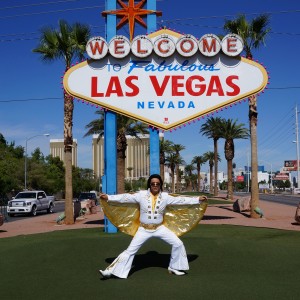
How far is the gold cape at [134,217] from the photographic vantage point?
790cm

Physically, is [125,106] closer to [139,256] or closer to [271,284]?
[139,256]

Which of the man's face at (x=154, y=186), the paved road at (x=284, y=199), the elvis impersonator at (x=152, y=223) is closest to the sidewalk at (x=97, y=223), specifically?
the elvis impersonator at (x=152, y=223)

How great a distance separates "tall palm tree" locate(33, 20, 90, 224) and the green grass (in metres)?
8.49

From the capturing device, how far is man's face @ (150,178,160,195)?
726cm

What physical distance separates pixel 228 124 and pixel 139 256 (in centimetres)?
4128

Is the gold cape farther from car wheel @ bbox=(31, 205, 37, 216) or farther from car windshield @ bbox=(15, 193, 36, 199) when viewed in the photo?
car windshield @ bbox=(15, 193, 36, 199)

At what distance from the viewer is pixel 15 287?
6879 mm

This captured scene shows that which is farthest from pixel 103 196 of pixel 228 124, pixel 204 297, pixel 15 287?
pixel 228 124

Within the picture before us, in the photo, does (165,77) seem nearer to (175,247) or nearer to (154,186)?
(154,186)

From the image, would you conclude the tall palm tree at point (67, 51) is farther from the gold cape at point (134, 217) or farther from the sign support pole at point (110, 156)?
the gold cape at point (134, 217)

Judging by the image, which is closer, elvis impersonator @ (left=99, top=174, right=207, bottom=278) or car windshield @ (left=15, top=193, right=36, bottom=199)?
elvis impersonator @ (left=99, top=174, right=207, bottom=278)

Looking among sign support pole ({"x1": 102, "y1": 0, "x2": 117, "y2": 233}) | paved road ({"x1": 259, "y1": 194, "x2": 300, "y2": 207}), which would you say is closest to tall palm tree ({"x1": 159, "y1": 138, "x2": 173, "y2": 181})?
paved road ({"x1": 259, "y1": 194, "x2": 300, "y2": 207})

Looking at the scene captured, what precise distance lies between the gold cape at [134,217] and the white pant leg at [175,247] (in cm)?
58

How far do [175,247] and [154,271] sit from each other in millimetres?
697
